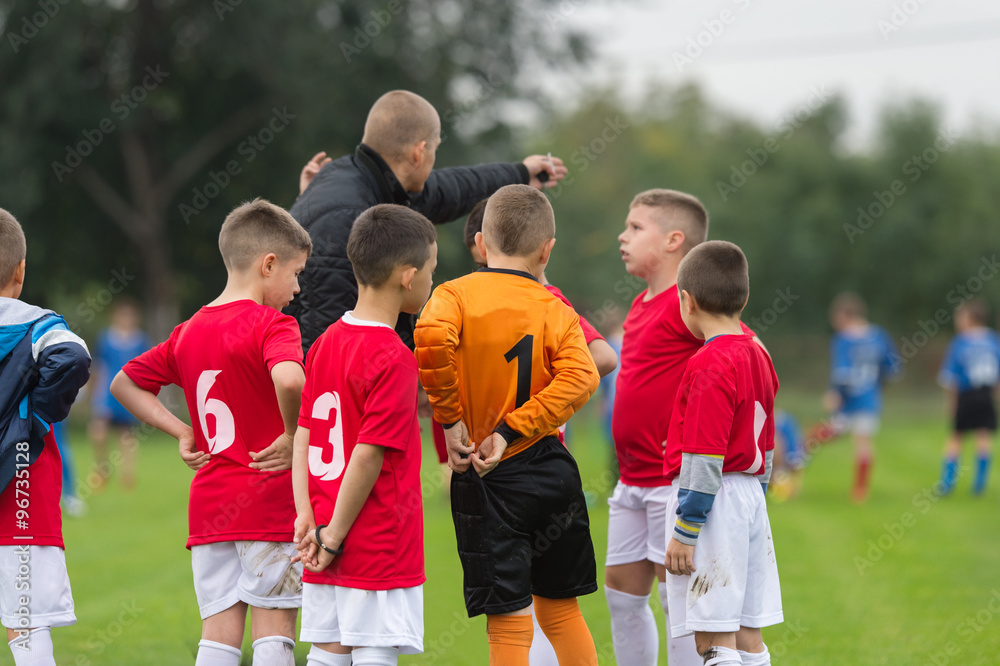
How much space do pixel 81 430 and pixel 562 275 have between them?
26.4m

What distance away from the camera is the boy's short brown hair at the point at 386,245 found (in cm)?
314

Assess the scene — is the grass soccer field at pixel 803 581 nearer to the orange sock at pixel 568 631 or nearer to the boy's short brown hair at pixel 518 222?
the orange sock at pixel 568 631

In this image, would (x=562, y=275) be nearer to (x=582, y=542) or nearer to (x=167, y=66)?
(x=167, y=66)

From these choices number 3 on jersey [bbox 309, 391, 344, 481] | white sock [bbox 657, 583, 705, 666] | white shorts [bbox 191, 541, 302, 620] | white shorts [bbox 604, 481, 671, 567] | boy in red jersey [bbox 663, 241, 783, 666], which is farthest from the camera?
white shorts [bbox 604, 481, 671, 567]

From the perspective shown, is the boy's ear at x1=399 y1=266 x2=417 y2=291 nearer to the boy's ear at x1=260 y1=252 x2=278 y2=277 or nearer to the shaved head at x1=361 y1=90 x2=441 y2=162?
the boy's ear at x1=260 y1=252 x2=278 y2=277

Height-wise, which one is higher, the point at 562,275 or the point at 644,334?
the point at 562,275

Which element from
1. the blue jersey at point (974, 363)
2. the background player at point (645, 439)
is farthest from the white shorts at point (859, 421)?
the background player at point (645, 439)

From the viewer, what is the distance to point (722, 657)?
3.20 m

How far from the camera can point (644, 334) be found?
3.97 meters

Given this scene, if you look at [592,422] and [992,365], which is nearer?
[992,365]

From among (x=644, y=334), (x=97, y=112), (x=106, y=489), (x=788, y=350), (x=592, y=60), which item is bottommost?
(x=106, y=489)

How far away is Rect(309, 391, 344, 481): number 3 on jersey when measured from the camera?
3.09 m

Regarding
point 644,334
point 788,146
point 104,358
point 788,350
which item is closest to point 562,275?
point 788,146

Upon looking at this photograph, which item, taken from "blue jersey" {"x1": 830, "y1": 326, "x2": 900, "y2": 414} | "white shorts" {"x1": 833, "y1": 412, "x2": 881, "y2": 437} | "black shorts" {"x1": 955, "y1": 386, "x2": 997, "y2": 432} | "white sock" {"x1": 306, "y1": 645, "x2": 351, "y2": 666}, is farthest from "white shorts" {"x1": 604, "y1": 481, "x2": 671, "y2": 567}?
"black shorts" {"x1": 955, "y1": 386, "x2": 997, "y2": 432}
